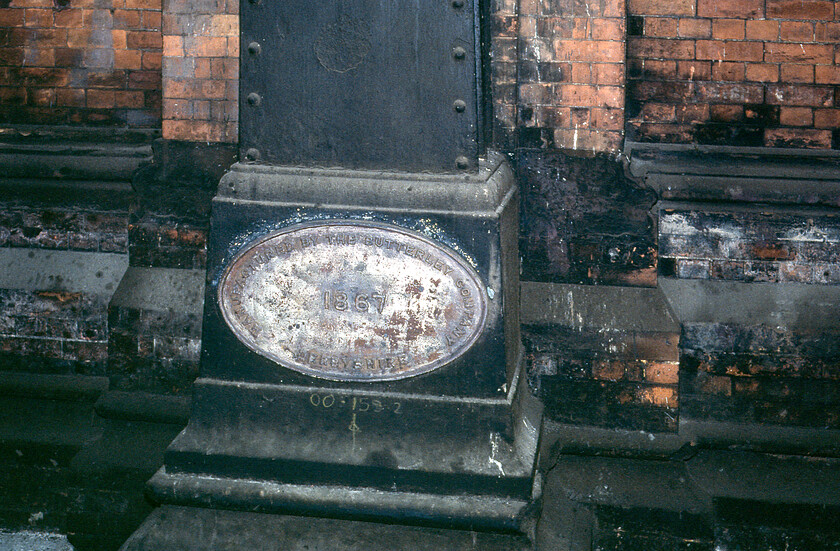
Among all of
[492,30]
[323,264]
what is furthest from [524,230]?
[323,264]

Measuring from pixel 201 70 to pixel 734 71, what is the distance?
2.26 metres

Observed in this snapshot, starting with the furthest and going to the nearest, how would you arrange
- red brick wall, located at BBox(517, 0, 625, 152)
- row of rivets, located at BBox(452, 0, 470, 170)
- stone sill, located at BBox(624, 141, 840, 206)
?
stone sill, located at BBox(624, 141, 840, 206)
red brick wall, located at BBox(517, 0, 625, 152)
row of rivets, located at BBox(452, 0, 470, 170)

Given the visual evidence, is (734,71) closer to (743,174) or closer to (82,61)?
(743,174)

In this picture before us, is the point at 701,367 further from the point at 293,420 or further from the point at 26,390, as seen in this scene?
the point at 26,390

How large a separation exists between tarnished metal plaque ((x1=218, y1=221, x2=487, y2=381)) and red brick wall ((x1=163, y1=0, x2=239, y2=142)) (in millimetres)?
1038

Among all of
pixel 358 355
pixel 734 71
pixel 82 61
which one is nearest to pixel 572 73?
pixel 734 71

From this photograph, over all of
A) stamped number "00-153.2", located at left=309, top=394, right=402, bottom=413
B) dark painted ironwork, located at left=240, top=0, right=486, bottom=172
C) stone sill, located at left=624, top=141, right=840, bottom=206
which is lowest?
stamped number "00-153.2", located at left=309, top=394, right=402, bottom=413

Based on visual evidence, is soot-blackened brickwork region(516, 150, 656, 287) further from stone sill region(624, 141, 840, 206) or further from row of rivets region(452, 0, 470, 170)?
row of rivets region(452, 0, 470, 170)

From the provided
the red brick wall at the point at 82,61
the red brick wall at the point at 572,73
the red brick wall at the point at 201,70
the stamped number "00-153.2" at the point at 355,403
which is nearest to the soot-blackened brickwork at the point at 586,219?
the red brick wall at the point at 572,73

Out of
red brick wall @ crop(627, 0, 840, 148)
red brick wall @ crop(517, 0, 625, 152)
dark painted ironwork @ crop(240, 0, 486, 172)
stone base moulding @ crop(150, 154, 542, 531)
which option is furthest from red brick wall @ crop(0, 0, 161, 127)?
red brick wall @ crop(627, 0, 840, 148)

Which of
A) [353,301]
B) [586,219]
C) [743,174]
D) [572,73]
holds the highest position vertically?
[572,73]

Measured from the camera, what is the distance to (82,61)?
3166mm

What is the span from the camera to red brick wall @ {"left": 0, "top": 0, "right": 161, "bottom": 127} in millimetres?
3123

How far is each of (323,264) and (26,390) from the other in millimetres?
1952
